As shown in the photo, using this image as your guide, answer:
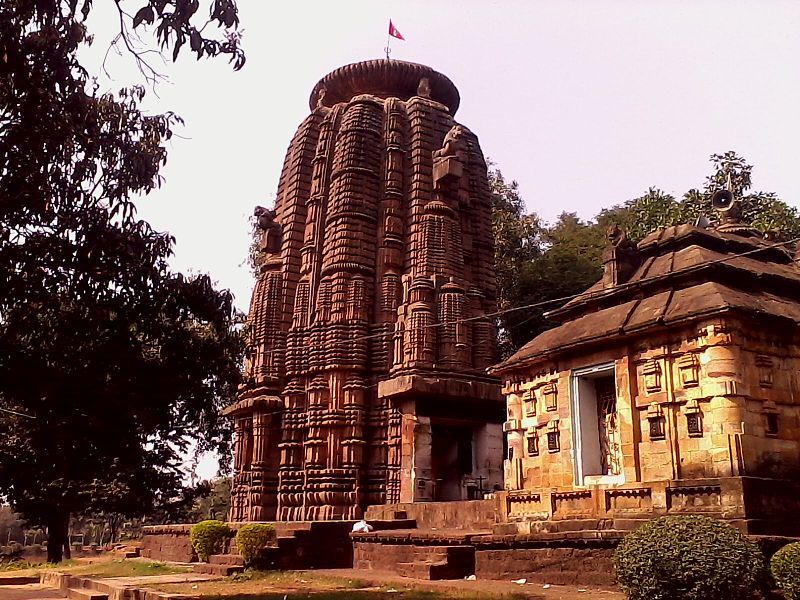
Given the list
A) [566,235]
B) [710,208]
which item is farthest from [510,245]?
[710,208]

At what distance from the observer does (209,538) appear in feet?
56.3

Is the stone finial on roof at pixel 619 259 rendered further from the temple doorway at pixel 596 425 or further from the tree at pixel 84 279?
the tree at pixel 84 279

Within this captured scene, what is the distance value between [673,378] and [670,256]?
3205 mm

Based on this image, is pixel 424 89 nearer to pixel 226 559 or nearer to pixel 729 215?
pixel 729 215

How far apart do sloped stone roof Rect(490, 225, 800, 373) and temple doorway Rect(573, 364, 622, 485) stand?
694 millimetres

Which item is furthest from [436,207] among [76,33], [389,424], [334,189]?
[76,33]

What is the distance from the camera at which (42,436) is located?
9.72m

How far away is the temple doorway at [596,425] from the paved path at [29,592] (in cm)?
1075

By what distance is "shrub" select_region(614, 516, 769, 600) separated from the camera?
8.08 meters

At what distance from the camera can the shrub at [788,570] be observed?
8.05 m

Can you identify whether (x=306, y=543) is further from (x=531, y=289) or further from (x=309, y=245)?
(x=531, y=289)

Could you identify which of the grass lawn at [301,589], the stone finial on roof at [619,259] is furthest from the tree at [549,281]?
the grass lawn at [301,589]

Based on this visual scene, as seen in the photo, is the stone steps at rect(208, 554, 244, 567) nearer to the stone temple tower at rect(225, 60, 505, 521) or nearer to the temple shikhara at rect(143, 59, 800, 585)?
the temple shikhara at rect(143, 59, 800, 585)

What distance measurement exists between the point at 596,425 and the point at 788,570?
4.93 meters
